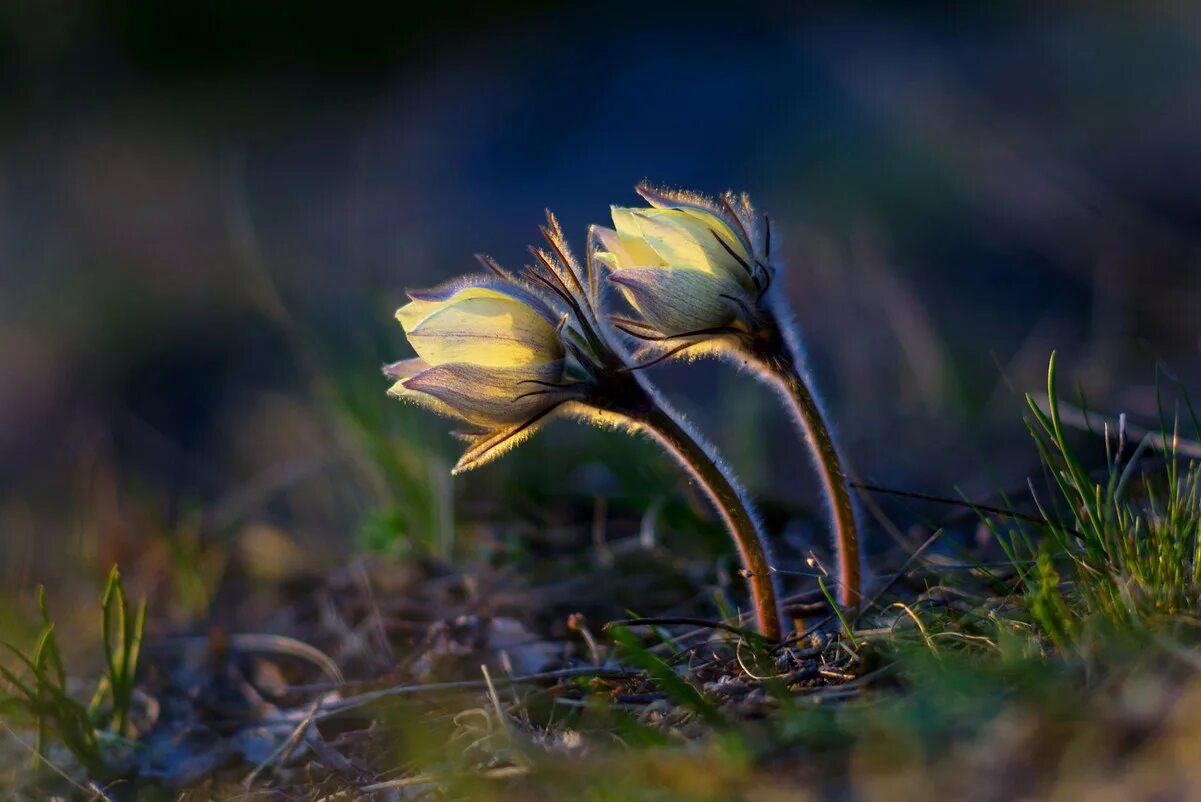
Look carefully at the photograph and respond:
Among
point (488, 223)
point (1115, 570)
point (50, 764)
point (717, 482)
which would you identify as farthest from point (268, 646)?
point (488, 223)

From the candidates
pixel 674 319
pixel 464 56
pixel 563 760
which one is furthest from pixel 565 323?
pixel 464 56

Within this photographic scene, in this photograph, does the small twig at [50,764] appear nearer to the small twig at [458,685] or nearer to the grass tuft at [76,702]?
the grass tuft at [76,702]

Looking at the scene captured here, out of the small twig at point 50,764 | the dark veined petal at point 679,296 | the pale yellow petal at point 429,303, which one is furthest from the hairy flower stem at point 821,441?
the small twig at point 50,764

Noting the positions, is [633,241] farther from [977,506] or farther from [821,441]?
[977,506]

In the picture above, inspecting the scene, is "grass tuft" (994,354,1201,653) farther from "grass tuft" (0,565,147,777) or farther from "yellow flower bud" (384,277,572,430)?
"grass tuft" (0,565,147,777)

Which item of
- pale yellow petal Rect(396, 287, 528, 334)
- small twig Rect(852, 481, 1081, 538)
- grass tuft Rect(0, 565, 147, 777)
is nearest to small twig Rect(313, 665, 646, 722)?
grass tuft Rect(0, 565, 147, 777)

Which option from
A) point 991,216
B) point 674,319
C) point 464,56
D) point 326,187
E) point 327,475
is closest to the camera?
point 674,319

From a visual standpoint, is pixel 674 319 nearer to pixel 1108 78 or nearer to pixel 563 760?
pixel 563 760
